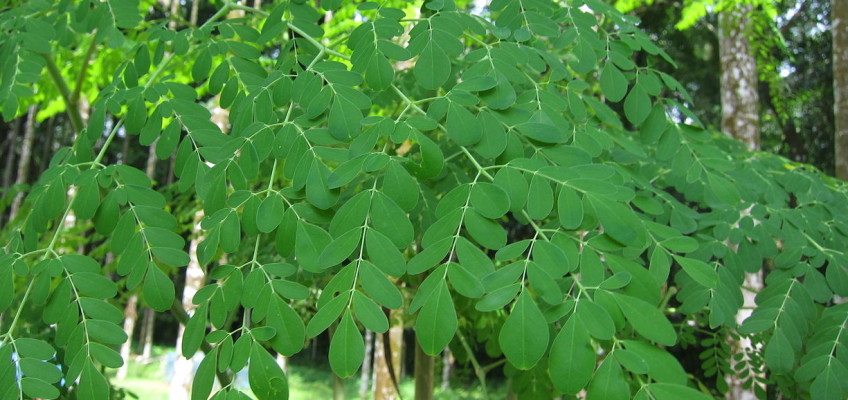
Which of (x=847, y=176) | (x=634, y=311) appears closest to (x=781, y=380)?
(x=634, y=311)

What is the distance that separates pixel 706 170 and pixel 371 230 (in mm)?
931

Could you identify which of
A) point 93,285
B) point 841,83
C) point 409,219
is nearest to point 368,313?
point 409,219

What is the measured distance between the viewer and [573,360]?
828 millimetres

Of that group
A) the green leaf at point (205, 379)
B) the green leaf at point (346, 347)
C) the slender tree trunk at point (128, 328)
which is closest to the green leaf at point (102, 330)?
the green leaf at point (205, 379)

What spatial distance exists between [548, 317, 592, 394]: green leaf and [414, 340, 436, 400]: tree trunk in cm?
126

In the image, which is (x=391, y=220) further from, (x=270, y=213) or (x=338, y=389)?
(x=338, y=389)

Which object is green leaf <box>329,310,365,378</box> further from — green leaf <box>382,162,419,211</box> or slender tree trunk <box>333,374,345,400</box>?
slender tree trunk <box>333,374,345,400</box>

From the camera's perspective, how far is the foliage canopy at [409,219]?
90cm

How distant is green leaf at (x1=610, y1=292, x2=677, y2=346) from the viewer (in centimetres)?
88

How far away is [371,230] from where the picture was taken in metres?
0.94

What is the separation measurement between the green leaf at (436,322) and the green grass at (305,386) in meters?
12.7

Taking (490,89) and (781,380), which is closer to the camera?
(490,89)

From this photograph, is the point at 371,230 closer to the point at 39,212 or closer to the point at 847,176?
the point at 39,212

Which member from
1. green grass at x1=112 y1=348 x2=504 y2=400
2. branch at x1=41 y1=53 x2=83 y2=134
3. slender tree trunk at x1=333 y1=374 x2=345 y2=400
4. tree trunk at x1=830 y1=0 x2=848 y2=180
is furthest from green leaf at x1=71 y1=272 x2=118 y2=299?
green grass at x1=112 y1=348 x2=504 y2=400
